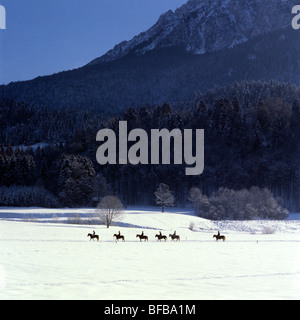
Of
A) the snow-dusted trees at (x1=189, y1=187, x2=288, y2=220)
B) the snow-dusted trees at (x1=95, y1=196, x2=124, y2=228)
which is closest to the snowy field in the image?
the snow-dusted trees at (x1=95, y1=196, x2=124, y2=228)

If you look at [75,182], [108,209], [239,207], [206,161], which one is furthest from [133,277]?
[206,161]

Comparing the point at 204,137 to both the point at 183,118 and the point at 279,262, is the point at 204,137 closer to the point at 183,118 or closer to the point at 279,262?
the point at 183,118

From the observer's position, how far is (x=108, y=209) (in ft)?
193

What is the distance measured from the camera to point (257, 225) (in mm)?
76125

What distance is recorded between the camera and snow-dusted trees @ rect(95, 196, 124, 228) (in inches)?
2313

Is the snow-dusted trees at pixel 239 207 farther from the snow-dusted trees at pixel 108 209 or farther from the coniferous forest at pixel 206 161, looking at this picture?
the snow-dusted trees at pixel 108 209

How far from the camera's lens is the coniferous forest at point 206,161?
354 ft

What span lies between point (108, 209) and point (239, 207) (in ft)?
142

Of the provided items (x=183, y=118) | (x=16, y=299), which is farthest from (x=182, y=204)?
(x=16, y=299)

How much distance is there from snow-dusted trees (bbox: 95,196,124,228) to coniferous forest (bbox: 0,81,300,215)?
121 feet

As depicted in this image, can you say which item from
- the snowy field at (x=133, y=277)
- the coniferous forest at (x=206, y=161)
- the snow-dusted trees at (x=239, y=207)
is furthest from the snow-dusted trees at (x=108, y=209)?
the coniferous forest at (x=206, y=161)

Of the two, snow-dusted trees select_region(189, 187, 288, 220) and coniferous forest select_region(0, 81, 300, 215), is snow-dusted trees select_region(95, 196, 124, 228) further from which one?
coniferous forest select_region(0, 81, 300, 215)

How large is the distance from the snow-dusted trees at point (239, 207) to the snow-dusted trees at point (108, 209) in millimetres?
34932

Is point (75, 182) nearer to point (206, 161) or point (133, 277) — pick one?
point (206, 161)
